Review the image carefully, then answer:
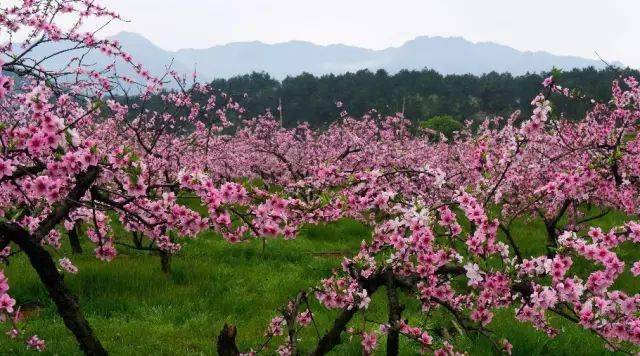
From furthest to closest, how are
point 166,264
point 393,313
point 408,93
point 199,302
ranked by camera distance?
point 408,93
point 166,264
point 199,302
point 393,313

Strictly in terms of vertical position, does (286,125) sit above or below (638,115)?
below

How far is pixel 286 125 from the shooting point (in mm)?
61594

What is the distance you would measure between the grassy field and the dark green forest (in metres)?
45.2

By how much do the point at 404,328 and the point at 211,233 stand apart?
972 centimetres

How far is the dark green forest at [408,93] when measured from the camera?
2279 inches

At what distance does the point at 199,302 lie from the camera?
8195 millimetres

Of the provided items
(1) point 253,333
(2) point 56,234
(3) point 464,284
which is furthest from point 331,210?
(3) point 464,284

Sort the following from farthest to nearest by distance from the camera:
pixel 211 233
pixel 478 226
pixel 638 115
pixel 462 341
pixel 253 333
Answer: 1. pixel 211 233
2. pixel 638 115
3. pixel 253 333
4. pixel 462 341
5. pixel 478 226

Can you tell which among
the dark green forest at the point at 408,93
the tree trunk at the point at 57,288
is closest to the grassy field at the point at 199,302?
the tree trunk at the point at 57,288

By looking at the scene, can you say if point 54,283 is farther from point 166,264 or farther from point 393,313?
point 166,264

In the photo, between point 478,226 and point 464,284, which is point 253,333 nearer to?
point 478,226

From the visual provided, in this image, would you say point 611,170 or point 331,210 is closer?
point 331,210

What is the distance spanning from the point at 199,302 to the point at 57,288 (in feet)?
12.1

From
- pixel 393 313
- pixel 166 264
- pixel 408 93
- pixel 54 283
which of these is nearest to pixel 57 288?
pixel 54 283
